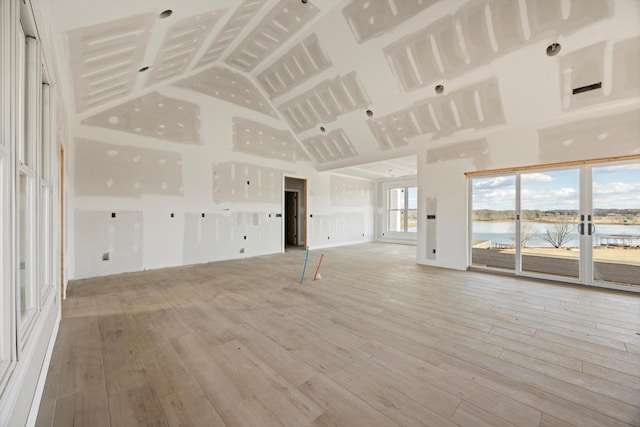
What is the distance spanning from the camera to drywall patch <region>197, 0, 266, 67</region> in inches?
154

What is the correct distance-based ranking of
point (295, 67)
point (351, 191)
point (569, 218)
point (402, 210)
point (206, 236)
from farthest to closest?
point (402, 210) → point (351, 191) → point (206, 236) → point (295, 67) → point (569, 218)

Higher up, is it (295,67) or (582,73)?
(295,67)

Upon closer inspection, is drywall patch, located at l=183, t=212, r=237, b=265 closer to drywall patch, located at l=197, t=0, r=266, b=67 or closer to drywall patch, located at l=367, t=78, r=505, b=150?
drywall patch, located at l=197, t=0, r=266, b=67

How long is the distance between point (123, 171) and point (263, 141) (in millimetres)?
3253

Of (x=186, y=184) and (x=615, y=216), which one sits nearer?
(x=615, y=216)

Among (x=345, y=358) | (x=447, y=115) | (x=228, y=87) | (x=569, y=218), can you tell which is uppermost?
(x=228, y=87)

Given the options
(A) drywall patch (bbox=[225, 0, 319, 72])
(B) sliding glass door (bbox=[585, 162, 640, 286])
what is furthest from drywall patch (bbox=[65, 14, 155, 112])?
(B) sliding glass door (bbox=[585, 162, 640, 286])

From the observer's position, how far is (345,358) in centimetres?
207

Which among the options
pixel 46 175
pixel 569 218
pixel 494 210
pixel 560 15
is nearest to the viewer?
pixel 46 175

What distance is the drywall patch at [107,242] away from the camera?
4594 millimetres

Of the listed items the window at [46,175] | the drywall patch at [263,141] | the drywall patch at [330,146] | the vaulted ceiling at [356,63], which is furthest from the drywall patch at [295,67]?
the window at [46,175]

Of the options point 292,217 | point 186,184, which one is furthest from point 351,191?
point 186,184

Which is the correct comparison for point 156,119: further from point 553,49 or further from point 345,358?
point 553,49

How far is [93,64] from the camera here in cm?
337
